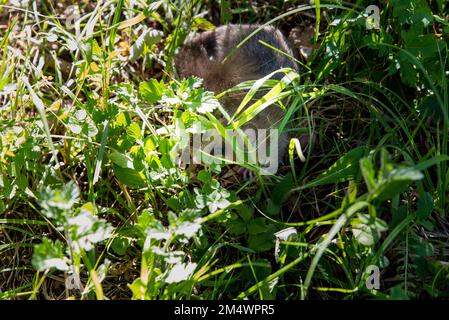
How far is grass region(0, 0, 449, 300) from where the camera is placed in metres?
1.96

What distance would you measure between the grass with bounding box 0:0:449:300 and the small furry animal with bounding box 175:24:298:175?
0.14m

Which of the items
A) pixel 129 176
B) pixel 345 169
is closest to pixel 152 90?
pixel 129 176

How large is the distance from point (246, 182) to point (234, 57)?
2.01ft

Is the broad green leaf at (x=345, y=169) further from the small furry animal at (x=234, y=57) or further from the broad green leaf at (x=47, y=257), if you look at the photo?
the broad green leaf at (x=47, y=257)

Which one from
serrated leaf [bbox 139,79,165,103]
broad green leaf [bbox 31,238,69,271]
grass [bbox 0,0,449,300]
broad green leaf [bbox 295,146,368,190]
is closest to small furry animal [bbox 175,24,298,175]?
grass [bbox 0,0,449,300]

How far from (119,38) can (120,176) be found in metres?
0.86

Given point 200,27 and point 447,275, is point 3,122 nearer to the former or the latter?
point 200,27

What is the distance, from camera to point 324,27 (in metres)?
2.79

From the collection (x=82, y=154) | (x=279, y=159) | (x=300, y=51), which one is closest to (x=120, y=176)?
(x=82, y=154)

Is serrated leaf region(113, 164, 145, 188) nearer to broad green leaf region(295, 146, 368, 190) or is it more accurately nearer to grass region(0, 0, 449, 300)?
grass region(0, 0, 449, 300)

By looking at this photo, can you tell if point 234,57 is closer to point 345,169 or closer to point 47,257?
point 345,169

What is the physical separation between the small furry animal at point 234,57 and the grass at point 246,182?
14 cm

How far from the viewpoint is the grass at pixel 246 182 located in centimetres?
196
